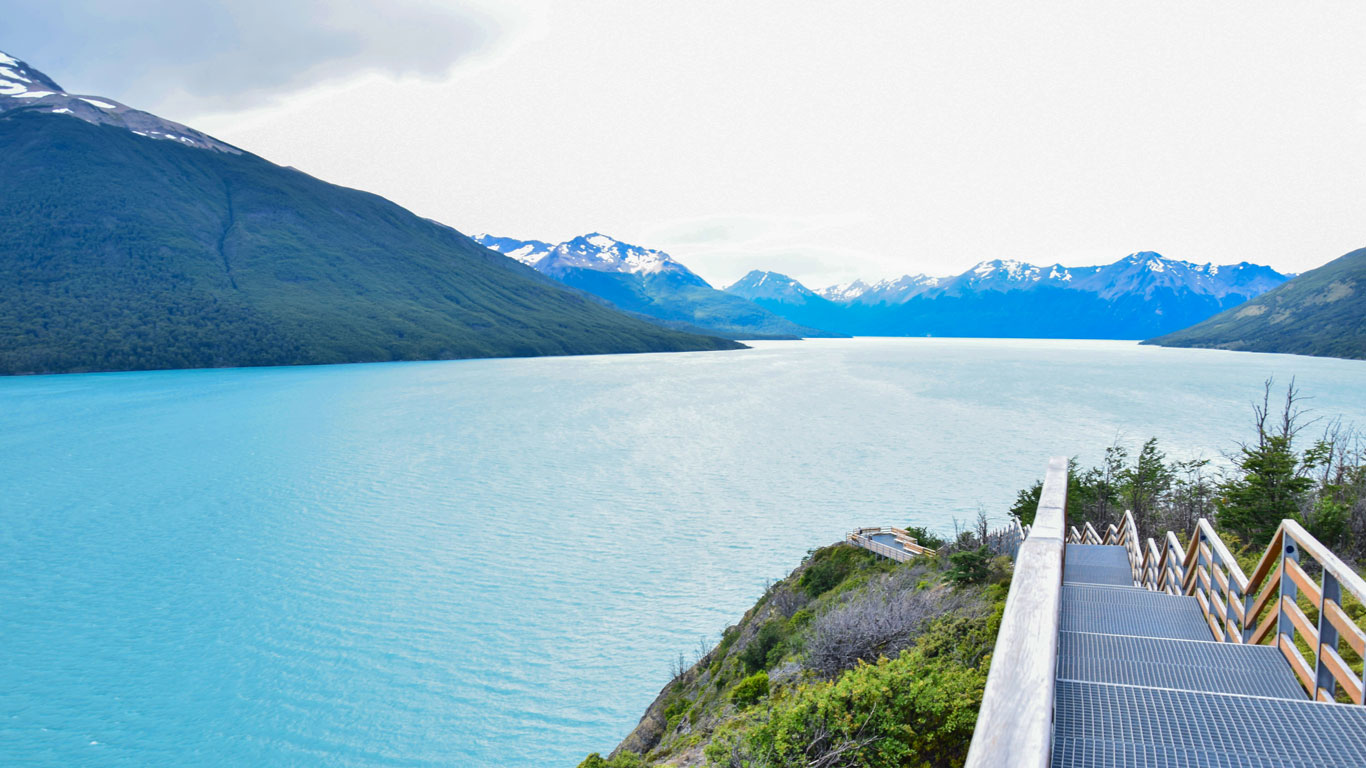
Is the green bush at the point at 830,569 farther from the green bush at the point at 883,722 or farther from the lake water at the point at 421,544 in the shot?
the green bush at the point at 883,722

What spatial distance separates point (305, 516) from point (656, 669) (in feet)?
95.1

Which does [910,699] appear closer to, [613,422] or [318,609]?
[318,609]

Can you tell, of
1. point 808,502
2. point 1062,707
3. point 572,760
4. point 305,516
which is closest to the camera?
point 1062,707

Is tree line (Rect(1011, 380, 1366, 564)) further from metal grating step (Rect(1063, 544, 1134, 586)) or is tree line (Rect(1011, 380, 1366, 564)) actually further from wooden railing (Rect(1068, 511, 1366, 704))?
wooden railing (Rect(1068, 511, 1366, 704))

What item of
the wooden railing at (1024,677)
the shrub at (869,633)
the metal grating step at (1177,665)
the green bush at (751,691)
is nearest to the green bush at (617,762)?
the green bush at (751,691)

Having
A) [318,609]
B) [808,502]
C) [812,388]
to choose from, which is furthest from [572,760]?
[812,388]

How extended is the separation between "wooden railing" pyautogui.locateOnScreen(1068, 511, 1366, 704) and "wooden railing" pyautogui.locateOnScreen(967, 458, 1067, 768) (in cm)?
145

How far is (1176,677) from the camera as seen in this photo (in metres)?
4.72

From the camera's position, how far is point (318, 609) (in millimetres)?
28734

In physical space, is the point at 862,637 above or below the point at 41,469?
above

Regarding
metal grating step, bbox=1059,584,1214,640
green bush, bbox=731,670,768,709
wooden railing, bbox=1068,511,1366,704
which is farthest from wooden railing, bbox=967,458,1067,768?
green bush, bbox=731,670,768,709

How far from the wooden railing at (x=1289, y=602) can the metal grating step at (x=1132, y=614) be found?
16 centimetres

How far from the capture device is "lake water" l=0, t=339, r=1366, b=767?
21266 millimetres

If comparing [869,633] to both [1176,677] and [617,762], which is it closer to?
[1176,677]
